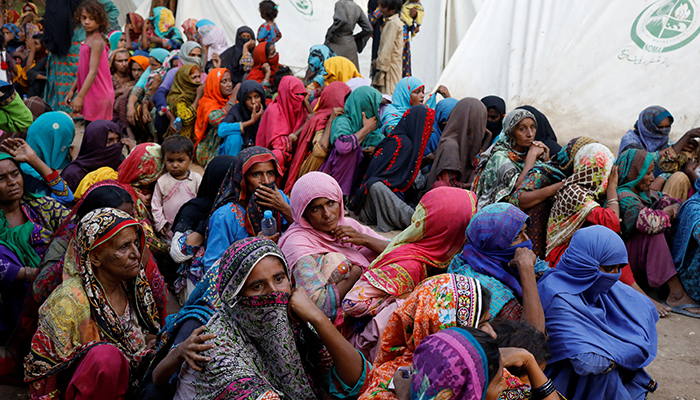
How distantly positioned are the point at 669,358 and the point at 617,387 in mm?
1103

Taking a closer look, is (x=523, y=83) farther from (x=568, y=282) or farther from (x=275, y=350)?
(x=275, y=350)

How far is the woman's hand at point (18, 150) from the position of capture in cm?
374

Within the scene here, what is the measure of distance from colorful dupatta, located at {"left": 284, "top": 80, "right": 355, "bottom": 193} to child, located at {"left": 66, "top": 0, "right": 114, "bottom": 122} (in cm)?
325

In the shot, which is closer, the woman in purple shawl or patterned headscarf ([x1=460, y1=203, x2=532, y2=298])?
patterned headscarf ([x1=460, y1=203, x2=532, y2=298])

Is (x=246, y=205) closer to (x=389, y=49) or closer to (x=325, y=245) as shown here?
(x=325, y=245)

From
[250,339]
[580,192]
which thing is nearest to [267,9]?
[580,192]

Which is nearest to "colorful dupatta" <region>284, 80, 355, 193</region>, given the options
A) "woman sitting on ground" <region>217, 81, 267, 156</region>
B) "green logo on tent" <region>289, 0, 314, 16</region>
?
"woman sitting on ground" <region>217, 81, 267, 156</region>

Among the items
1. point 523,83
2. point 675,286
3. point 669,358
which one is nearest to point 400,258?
point 669,358

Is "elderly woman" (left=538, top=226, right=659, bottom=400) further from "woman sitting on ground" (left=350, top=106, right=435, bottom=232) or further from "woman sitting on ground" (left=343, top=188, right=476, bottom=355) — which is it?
"woman sitting on ground" (left=350, top=106, right=435, bottom=232)

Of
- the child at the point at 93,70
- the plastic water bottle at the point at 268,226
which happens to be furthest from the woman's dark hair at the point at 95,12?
the plastic water bottle at the point at 268,226

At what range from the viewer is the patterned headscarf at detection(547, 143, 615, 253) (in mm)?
3662

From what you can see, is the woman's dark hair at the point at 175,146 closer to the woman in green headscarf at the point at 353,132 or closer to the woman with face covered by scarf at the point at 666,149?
the woman in green headscarf at the point at 353,132

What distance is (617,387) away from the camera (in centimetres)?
251

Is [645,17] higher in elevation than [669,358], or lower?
higher
